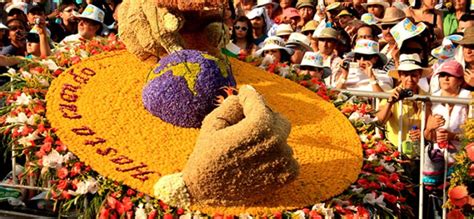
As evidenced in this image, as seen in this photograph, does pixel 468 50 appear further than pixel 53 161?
Yes

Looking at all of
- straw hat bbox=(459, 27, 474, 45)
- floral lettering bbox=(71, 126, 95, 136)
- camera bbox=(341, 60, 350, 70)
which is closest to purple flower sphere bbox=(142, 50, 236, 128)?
floral lettering bbox=(71, 126, 95, 136)

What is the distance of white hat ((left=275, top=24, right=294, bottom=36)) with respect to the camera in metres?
8.73

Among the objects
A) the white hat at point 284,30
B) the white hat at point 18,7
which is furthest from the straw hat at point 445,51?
the white hat at point 18,7

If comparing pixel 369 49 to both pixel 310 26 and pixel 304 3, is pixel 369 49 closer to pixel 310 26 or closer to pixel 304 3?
pixel 310 26

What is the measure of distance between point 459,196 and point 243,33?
402cm

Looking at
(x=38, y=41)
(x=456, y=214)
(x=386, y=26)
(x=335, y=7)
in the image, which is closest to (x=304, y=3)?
(x=335, y=7)

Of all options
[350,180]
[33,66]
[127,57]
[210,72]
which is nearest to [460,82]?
[350,180]

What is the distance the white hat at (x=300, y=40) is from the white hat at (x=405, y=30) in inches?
41.2

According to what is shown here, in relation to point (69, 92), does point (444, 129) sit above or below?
below

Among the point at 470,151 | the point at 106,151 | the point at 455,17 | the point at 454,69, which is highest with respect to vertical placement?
the point at 106,151

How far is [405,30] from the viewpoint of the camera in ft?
24.1

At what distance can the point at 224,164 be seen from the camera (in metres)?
4.16

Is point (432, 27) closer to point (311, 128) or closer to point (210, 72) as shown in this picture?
point (311, 128)

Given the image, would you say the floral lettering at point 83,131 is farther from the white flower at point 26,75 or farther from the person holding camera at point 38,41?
the person holding camera at point 38,41
